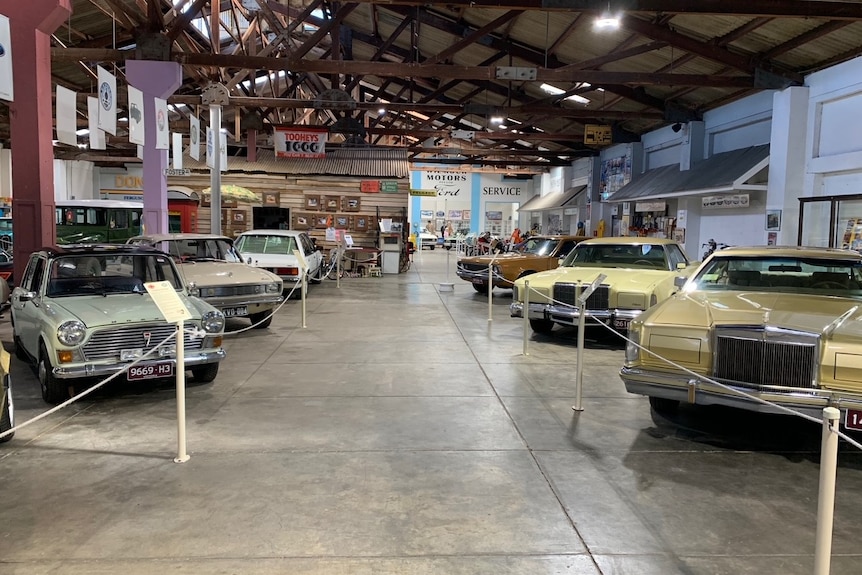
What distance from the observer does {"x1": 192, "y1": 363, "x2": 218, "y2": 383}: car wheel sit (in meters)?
6.70

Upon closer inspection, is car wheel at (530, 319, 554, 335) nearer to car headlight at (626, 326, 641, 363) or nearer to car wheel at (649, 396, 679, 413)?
car wheel at (649, 396, 679, 413)

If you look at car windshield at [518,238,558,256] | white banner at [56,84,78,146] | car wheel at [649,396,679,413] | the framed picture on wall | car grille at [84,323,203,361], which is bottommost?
car wheel at [649,396,679,413]

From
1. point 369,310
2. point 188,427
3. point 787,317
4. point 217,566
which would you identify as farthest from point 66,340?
point 369,310

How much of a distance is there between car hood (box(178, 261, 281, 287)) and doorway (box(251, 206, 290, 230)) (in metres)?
13.9

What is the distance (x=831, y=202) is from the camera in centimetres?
1298

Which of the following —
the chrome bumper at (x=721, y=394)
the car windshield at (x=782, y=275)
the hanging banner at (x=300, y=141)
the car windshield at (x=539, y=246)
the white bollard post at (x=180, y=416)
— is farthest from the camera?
the hanging banner at (x=300, y=141)

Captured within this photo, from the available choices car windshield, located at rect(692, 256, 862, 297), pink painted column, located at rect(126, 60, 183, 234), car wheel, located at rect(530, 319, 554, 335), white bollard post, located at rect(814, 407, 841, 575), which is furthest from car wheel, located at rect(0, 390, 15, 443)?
pink painted column, located at rect(126, 60, 183, 234)

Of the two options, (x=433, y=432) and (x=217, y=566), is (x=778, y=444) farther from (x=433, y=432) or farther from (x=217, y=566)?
(x=217, y=566)

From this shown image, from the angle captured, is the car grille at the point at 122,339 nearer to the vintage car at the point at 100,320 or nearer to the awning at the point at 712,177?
the vintage car at the point at 100,320

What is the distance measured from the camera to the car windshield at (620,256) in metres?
10.1

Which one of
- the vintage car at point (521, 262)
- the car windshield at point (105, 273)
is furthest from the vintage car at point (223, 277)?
the vintage car at point (521, 262)

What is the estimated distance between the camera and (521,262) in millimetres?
14562

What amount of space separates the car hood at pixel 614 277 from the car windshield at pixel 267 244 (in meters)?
6.97

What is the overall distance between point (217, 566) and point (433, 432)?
2458mm
